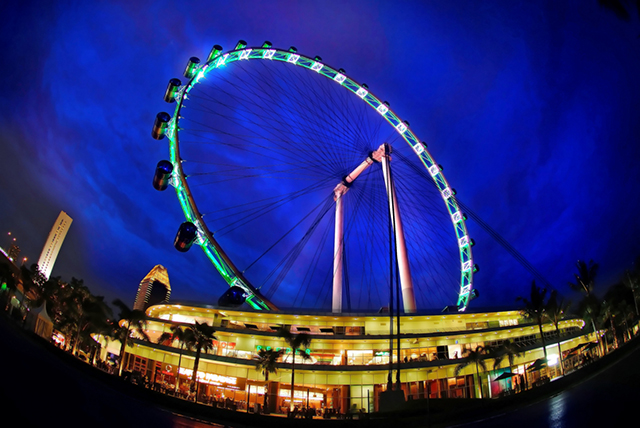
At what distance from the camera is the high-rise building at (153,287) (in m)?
164

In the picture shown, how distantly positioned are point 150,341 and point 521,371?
47.8 meters

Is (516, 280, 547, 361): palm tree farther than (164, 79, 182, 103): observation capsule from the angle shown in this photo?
Yes

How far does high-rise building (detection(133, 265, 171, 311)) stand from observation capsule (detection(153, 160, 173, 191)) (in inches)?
5877

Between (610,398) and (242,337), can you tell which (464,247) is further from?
(610,398)

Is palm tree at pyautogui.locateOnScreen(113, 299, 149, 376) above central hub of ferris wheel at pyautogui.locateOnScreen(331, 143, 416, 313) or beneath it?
beneath

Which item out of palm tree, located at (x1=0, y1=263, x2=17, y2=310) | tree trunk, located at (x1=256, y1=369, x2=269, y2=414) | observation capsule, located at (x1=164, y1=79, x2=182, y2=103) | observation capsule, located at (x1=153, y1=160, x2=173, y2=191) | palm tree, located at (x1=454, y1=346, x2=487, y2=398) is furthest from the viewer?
palm tree, located at (x1=454, y1=346, x2=487, y2=398)

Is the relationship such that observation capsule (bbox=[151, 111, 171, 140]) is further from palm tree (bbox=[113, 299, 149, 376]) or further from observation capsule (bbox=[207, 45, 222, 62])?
palm tree (bbox=[113, 299, 149, 376])

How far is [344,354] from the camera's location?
45.6 metres

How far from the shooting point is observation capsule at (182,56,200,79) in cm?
3469

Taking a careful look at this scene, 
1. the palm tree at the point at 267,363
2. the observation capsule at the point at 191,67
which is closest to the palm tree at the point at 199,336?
the palm tree at the point at 267,363

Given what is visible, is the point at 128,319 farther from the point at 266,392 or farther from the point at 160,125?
the point at 160,125

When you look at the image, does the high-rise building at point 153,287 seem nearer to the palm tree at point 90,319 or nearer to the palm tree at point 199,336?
the palm tree at point 90,319

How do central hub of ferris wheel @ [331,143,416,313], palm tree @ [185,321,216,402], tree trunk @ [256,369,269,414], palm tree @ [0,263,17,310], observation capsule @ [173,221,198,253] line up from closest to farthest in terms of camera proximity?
palm tree @ [0,263,17,310] < observation capsule @ [173,221,198,253] < tree trunk @ [256,369,269,414] < palm tree @ [185,321,216,402] < central hub of ferris wheel @ [331,143,416,313]

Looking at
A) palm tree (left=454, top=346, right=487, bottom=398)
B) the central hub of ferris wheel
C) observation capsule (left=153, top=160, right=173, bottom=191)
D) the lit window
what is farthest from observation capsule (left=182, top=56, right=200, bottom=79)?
palm tree (left=454, top=346, right=487, bottom=398)
